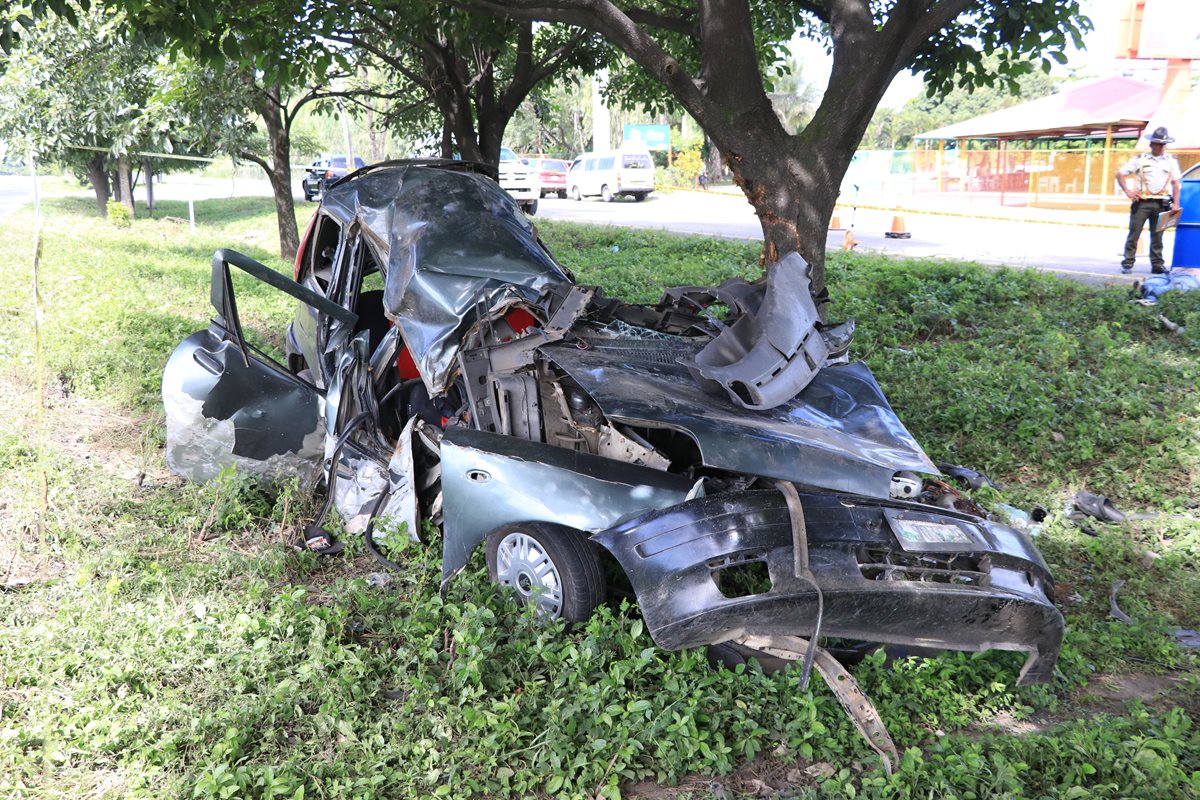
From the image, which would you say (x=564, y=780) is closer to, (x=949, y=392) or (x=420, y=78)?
(x=949, y=392)

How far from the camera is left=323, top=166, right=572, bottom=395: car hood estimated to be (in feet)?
13.6

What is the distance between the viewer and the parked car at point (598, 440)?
3096mm

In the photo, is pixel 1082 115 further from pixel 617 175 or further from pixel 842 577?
pixel 842 577

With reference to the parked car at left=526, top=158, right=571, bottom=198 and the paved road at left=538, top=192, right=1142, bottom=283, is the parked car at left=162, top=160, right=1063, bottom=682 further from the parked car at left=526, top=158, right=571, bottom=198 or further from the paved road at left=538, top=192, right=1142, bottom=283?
the parked car at left=526, top=158, right=571, bottom=198

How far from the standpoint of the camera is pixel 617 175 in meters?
29.7

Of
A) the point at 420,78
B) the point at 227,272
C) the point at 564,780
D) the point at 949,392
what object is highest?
the point at 420,78

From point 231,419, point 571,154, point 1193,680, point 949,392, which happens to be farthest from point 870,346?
point 571,154

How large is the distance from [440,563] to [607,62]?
340 inches

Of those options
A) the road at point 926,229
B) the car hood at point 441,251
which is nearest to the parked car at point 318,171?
the road at point 926,229

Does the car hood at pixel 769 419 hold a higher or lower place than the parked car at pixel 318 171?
lower

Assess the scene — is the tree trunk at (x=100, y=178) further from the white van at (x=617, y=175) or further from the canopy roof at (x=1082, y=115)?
the canopy roof at (x=1082, y=115)

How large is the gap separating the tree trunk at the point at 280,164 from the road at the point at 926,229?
5.55 m

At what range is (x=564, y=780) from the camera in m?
2.84

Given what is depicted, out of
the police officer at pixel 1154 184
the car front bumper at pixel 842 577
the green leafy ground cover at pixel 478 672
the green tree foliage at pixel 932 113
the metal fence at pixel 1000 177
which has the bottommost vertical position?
the green leafy ground cover at pixel 478 672
